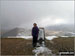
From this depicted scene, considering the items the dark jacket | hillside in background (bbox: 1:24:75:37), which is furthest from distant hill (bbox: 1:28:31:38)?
the dark jacket

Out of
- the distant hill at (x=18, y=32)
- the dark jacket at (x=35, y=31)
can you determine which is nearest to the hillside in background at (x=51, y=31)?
the distant hill at (x=18, y=32)

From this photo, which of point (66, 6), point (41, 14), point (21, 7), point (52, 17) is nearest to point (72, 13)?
point (66, 6)

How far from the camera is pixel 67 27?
3.66 metres

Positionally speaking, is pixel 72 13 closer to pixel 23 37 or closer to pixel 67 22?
pixel 67 22

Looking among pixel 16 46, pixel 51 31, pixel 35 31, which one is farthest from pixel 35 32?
pixel 16 46

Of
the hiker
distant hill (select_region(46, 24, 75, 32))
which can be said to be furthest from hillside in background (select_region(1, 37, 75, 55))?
distant hill (select_region(46, 24, 75, 32))

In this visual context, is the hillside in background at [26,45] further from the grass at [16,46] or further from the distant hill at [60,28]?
the distant hill at [60,28]

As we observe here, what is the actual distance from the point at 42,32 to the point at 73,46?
2.89 ft

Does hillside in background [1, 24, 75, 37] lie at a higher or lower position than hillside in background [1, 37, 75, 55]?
higher

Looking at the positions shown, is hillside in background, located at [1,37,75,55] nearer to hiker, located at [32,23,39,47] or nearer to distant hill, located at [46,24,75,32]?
hiker, located at [32,23,39,47]

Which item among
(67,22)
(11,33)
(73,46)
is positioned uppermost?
(67,22)

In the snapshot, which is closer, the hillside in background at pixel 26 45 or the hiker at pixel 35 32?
the hillside in background at pixel 26 45

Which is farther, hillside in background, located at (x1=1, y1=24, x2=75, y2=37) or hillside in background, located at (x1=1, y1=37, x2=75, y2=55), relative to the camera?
hillside in background, located at (x1=1, y1=24, x2=75, y2=37)

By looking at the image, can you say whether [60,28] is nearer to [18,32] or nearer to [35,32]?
[35,32]
